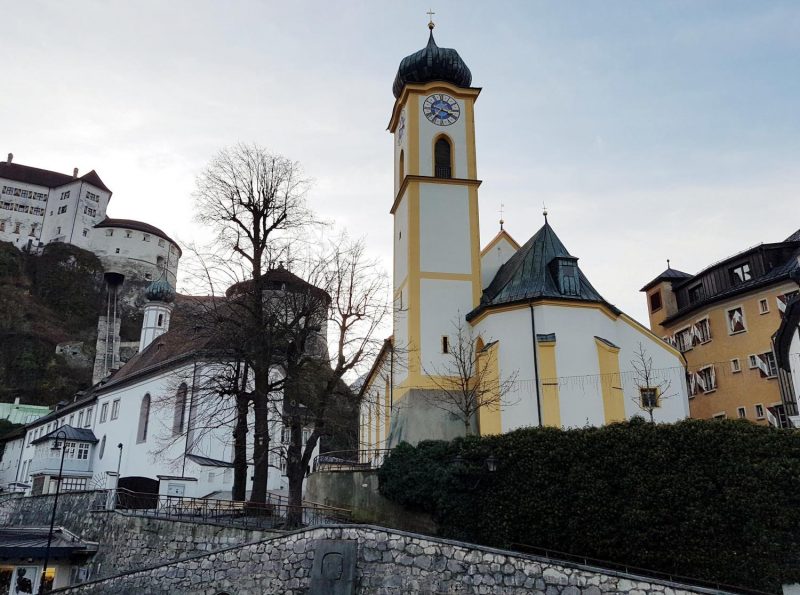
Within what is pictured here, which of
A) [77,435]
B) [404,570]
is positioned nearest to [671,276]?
[404,570]

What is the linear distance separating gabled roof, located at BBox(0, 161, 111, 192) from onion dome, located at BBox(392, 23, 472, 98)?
249 feet

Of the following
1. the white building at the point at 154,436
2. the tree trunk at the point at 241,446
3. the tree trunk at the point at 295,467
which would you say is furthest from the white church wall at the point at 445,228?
the tree trunk at the point at 295,467

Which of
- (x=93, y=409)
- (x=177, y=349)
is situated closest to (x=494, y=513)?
(x=177, y=349)

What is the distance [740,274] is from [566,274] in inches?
461

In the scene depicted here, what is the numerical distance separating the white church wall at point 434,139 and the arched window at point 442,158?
0.63 feet

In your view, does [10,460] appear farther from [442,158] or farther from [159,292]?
[442,158]

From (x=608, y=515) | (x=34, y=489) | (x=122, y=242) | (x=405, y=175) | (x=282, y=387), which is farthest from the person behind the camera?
(x=122, y=242)

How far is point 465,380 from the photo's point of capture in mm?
24359

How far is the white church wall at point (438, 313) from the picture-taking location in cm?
2708

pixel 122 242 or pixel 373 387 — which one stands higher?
pixel 122 242

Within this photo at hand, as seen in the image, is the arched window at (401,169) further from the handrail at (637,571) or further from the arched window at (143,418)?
the arched window at (143,418)

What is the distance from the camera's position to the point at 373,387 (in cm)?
3766

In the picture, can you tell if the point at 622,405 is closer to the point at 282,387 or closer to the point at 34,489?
the point at 282,387

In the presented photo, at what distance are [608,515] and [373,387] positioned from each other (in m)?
22.5
